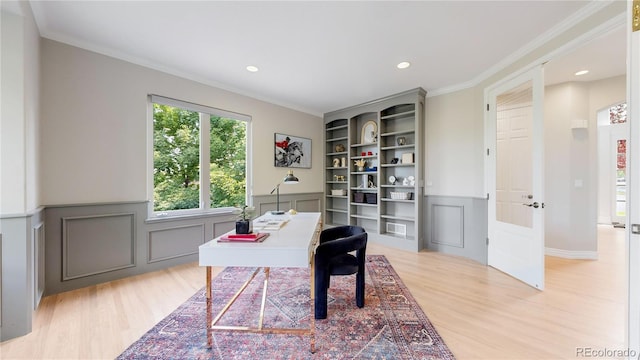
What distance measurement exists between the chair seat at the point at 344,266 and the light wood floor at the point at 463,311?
2.49ft

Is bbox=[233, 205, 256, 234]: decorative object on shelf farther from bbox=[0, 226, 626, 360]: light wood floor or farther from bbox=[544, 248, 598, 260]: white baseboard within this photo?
bbox=[544, 248, 598, 260]: white baseboard

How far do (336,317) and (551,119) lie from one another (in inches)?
172

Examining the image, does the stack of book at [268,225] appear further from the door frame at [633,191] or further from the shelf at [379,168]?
the shelf at [379,168]

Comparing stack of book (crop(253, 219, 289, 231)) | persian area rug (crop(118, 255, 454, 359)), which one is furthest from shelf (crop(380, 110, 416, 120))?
stack of book (crop(253, 219, 289, 231))

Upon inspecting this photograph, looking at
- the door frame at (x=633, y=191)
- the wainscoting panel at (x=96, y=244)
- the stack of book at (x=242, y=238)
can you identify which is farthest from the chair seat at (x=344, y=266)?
the wainscoting panel at (x=96, y=244)

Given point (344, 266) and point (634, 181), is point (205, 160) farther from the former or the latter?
point (634, 181)

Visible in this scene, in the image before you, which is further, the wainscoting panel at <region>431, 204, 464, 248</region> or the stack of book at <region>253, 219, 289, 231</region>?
the wainscoting panel at <region>431, 204, 464, 248</region>

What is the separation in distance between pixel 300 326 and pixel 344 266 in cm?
59

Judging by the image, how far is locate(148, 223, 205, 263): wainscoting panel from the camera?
314cm

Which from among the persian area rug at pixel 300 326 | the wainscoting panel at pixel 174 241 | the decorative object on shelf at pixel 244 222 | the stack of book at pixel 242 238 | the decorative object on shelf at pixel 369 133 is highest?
the decorative object on shelf at pixel 369 133

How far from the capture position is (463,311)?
7.13ft

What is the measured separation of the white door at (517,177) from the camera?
2.62 metres

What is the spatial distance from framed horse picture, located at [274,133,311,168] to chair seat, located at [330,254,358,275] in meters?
2.73

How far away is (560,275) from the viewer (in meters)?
2.97
